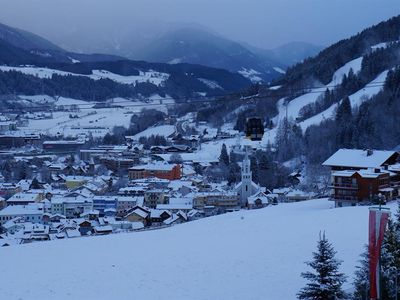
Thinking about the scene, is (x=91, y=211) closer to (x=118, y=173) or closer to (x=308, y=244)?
(x=118, y=173)

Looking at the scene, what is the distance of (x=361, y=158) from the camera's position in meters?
16.3

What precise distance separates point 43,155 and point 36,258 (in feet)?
118

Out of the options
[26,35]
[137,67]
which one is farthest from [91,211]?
[26,35]

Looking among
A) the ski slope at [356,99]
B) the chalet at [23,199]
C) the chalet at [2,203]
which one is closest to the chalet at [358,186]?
the chalet at [23,199]

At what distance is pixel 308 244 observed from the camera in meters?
8.97

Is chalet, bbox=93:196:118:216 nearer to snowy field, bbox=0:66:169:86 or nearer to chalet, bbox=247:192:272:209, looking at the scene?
chalet, bbox=247:192:272:209

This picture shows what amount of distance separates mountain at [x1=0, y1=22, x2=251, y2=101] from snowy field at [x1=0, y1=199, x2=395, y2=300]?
77.9 m

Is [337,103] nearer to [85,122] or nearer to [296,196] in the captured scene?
[296,196]

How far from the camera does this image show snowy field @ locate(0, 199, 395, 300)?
7156 millimetres

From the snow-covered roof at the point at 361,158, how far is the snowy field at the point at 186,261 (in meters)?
4.75

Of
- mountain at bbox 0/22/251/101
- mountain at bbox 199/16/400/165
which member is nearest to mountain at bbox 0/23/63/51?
mountain at bbox 0/22/251/101

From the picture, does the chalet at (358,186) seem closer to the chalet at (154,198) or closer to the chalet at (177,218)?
the chalet at (177,218)

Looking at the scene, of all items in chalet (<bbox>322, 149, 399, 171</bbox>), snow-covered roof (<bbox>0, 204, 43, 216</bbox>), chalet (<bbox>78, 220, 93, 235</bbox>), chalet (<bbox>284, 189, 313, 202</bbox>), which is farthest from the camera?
chalet (<bbox>284, 189, 313, 202</bbox>)

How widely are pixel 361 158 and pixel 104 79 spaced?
86.3m
